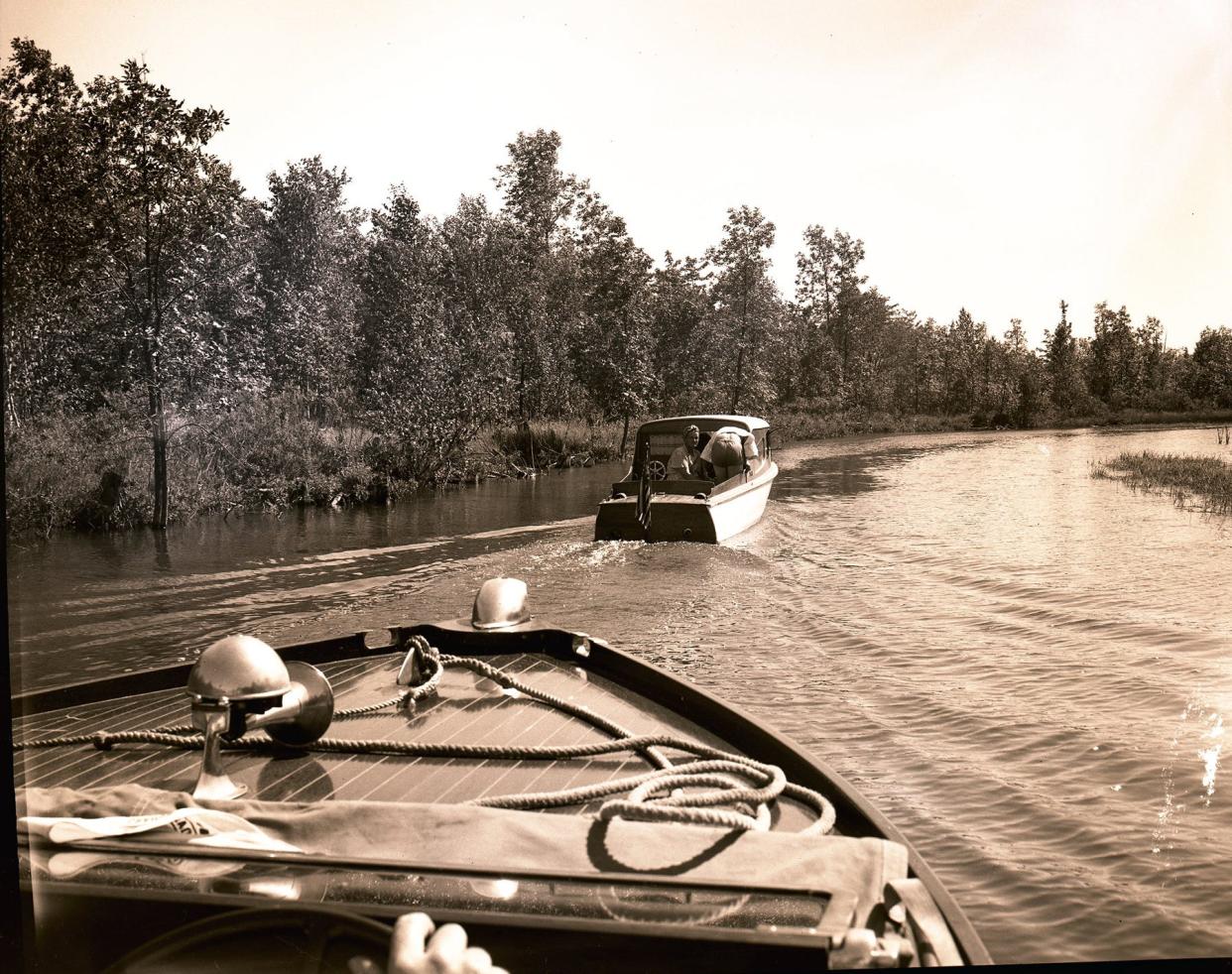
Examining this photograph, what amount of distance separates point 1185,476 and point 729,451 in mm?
4972

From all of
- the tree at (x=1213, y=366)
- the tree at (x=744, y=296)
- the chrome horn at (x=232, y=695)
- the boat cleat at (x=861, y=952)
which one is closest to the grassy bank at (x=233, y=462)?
the chrome horn at (x=232, y=695)

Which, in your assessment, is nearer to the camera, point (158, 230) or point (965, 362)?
point (158, 230)

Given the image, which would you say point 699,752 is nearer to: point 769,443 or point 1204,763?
point 1204,763

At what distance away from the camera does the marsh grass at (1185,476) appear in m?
4.04

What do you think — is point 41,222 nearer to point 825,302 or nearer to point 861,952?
point 861,952

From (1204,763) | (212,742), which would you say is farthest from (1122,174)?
(212,742)

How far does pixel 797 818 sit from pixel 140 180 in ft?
10.9

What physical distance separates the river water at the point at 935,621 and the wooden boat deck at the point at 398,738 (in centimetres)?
38

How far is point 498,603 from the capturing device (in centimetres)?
282

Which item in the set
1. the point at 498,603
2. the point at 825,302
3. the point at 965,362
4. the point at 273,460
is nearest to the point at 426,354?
the point at 273,460

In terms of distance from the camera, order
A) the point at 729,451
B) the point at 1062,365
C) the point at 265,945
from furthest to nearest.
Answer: the point at 729,451
the point at 1062,365
the point at 265,945

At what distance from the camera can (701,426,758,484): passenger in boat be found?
29.5ft

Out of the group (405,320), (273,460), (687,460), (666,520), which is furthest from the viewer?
(405,320)

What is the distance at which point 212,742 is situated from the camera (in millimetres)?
1707
